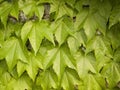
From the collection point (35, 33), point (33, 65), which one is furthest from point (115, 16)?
point (33, 65)

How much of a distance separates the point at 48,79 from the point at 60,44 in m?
0.29

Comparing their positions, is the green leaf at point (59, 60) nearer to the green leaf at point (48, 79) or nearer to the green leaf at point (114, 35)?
the green leaf at point (48, 79)

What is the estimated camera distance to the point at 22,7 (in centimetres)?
179

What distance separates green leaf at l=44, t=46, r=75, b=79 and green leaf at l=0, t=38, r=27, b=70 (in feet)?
0.55

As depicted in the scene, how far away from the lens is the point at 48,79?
6.19ft

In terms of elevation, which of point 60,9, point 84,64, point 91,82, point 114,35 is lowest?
point 91,82

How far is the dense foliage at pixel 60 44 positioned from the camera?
1.78m

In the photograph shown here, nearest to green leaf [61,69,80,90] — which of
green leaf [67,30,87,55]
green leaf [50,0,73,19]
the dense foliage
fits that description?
the dense foliage

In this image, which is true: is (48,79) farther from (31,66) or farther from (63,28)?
(63,28)

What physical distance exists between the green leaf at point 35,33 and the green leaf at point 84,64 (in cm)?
25

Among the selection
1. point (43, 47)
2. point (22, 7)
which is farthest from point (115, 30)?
point (22, 7)

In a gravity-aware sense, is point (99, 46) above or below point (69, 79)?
above

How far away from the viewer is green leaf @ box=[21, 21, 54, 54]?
69.0 inches

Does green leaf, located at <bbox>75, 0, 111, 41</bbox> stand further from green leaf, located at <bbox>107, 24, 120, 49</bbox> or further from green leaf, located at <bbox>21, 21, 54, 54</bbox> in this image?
green leaf, located at <bbox>21, 21, 54, 54</bbox>
